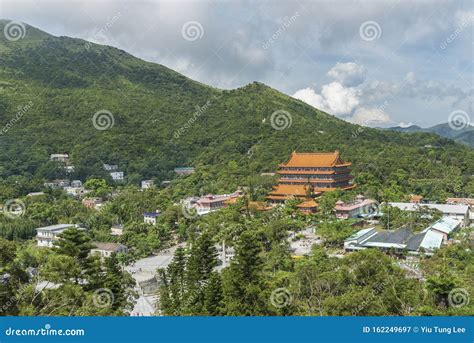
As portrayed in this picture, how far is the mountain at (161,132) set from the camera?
46.7 metres

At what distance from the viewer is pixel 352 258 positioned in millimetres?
14500

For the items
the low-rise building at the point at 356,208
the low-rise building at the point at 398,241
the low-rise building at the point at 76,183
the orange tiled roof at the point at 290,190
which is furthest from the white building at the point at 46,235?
the low-rise building at the point at 76,183

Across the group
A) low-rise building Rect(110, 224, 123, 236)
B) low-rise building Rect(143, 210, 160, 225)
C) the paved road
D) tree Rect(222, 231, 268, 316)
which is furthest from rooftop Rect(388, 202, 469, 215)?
tree Rect(222, 231, 268, 316)

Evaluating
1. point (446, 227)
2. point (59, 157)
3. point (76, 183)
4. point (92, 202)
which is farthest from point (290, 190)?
point (59, 157)

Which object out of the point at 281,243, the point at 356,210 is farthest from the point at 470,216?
the point at 281,243

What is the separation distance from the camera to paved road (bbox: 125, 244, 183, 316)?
Result: 17781 millimetres

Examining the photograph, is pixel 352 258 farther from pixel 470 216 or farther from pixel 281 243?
pixel 470 216

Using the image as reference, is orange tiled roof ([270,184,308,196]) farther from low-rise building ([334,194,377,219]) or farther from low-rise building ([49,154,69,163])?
low-rise building ([49,154,69,163])

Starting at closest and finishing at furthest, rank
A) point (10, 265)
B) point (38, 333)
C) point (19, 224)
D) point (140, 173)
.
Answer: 1. point (38, 333)
2. point (10, 265)
3. point (19, 224)
4. point (140, 173)

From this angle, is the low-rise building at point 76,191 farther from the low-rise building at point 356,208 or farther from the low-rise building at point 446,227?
the low-rise building at point 446,227

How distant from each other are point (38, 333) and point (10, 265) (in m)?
4.79

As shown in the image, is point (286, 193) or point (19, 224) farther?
point (286, 193)

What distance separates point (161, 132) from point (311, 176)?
119ft

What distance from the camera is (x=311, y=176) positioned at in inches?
1489
